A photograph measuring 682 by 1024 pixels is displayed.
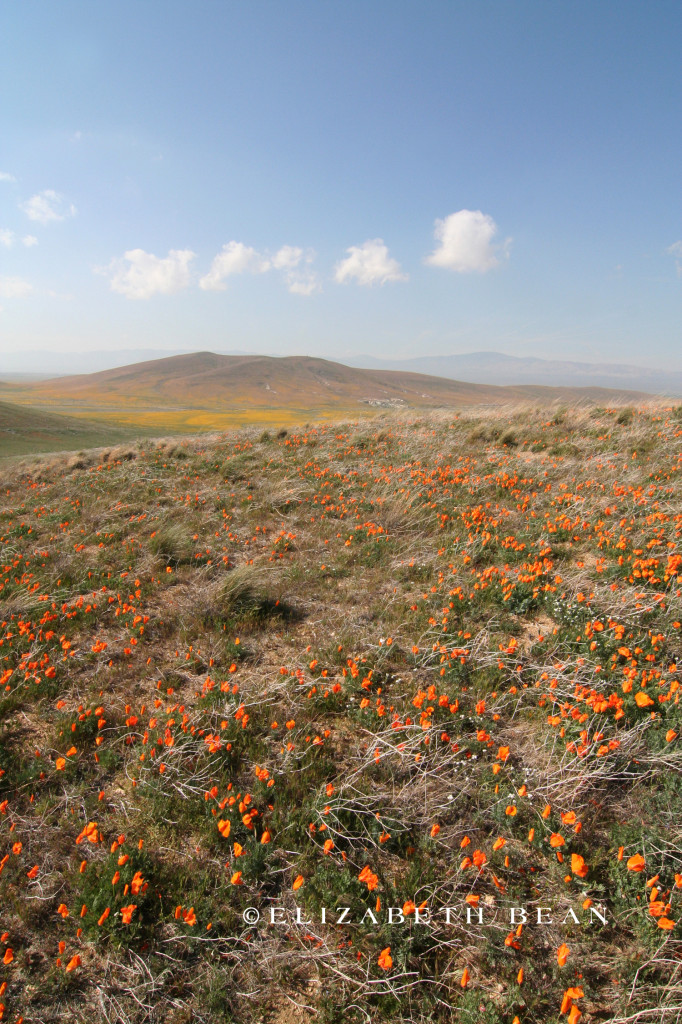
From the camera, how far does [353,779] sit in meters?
2.85

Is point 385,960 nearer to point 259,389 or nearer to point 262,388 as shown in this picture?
point 259,389

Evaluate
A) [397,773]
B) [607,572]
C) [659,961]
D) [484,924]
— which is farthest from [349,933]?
[607,572]

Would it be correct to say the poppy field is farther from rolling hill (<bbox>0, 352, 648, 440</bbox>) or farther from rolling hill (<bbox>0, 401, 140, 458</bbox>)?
rolling hill (<bbox>0, 352, 648, 440</bbox>)

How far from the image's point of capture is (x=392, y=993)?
1945 millimetres

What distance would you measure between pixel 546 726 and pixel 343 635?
6.08 ft

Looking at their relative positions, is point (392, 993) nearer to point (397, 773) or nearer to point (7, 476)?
point (397, 773)

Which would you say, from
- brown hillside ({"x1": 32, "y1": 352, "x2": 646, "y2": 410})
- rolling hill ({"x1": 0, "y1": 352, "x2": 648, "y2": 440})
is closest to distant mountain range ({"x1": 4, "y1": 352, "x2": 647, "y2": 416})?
brown hillside ({"x1": 32, "y1": 352, "x2": 646, "y2": 410})

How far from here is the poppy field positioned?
2.04 meters

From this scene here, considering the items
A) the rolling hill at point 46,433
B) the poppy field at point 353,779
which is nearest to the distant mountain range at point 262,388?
the rolling hill at point 46,433

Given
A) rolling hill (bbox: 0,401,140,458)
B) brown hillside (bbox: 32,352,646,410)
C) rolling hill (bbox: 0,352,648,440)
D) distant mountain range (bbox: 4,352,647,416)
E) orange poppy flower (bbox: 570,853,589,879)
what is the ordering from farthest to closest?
brown hillside (bbox: 32,352,646,410) → distant mountain range (bbox: 4,352,647,416) → rolling hill (bbox: 0,352,648,440) → rolling hill (bbox: 0,401,140,458) → orange poppy flower (bbox: 570,853,589,879)

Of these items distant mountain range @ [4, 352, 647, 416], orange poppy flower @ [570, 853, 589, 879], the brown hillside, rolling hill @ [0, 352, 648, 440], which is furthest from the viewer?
the brown hillside

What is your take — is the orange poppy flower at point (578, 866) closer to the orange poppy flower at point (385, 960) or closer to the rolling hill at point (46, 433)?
the orange poppy flower at point (385, 960)

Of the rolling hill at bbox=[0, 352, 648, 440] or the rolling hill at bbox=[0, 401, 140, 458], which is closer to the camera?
the rolling hill at bbox=[0, 401, 140, 458]

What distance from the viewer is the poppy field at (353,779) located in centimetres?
204
